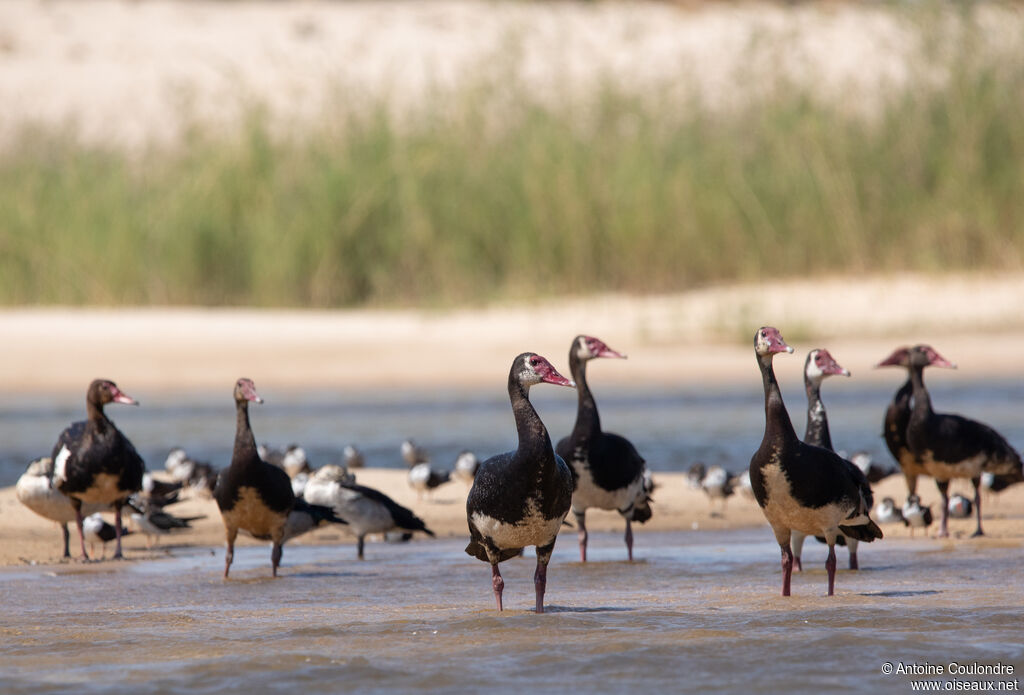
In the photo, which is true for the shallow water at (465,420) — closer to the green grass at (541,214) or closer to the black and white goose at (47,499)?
Result: the black and white goose at (47,499)

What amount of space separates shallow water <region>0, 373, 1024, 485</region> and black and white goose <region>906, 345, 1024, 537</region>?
8.78ft

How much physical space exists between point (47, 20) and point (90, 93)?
6.04 metres

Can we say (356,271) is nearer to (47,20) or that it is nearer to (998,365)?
(998,365)

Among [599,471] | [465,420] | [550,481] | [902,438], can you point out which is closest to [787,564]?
[550,481]

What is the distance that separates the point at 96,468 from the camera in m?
9.49

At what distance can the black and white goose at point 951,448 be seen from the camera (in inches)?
388

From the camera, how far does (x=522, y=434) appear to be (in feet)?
22.6

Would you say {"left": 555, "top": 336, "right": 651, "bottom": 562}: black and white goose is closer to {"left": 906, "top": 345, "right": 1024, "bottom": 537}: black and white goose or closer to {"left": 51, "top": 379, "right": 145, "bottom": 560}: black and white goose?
{"left": 906, "top": 345, "right": 1024, "bottom": 537}: black and white goose

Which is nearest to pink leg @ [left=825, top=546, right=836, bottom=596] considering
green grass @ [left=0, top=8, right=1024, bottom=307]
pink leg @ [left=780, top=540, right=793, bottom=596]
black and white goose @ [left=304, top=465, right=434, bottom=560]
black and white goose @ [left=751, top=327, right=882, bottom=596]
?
black and white goose @ [left=751, top=327, right=882, bottom=596]

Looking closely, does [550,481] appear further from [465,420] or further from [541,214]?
[541,214]

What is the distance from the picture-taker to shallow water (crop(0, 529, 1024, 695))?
6.01 meters

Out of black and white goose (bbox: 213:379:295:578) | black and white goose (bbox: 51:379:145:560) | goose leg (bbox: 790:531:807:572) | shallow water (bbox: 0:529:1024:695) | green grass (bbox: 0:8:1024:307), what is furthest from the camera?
green grass (bbox: 0:8:1024:307)

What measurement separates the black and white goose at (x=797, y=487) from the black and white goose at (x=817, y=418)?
0.79m

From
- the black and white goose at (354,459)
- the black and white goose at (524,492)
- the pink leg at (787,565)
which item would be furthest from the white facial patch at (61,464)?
the pink leg at (787,565)
